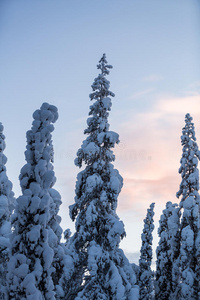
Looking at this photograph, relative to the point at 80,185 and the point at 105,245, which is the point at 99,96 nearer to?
the point at 80,185

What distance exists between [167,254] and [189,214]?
22.5ft

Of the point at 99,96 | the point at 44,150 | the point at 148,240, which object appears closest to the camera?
the point at 44,150

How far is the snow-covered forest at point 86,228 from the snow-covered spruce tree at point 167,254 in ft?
0.27

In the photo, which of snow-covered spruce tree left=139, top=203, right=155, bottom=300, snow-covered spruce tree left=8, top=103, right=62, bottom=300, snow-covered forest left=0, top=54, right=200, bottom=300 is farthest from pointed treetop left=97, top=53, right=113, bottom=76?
snow-covered spruce tree left=139, top=203, right=155, bottom=300

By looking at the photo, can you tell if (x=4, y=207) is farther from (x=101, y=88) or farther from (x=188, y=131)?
(x=188, y=131)

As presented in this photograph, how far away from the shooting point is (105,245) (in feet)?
53.2

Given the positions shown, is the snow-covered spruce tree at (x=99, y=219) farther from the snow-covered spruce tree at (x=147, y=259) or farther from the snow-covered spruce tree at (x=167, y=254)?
the snow-covered spruce tree at (x=147, y=259)

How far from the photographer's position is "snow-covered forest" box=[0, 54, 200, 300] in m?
10.4

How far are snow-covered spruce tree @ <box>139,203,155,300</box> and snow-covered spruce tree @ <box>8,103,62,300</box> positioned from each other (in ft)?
86.9

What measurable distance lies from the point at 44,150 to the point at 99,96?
27.0 ft

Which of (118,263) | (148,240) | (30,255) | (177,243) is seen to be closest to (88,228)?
(118,263)

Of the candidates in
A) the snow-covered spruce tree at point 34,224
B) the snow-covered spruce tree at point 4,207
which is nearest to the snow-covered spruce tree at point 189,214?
the snow-covered spruce tree at point 4,207

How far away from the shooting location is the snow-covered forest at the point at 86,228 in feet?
34.1

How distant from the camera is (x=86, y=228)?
16.6 meters
